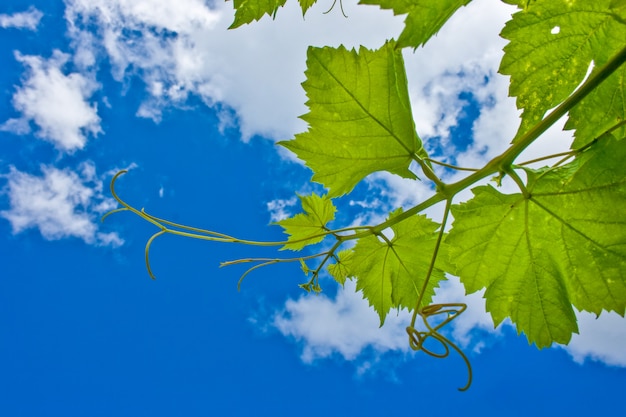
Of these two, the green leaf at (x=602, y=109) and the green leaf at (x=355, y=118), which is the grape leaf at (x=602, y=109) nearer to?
the green leaf at (x=602, y=109)

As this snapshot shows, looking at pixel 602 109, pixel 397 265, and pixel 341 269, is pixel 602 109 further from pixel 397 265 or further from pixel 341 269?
pixel 341 269

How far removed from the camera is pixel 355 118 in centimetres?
105

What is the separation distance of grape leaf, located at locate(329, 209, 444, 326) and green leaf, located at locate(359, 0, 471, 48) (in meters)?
0.69

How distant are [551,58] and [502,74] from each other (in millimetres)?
97

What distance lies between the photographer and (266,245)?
1.49m

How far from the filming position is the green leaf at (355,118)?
996 millimetres

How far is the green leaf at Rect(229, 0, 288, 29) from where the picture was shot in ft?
3.82

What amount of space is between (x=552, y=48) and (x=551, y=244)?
0.39 meters

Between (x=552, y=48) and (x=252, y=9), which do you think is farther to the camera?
(x=252, y=9)

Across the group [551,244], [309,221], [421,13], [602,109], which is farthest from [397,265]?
[421,13]

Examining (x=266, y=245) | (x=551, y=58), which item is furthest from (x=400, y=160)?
(x=266, y=245)

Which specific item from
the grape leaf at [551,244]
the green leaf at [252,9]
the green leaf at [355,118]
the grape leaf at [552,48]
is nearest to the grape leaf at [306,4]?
the green leaf at [252,9]

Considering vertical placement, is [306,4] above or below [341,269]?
above

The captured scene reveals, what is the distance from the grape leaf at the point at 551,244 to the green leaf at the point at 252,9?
61cm
